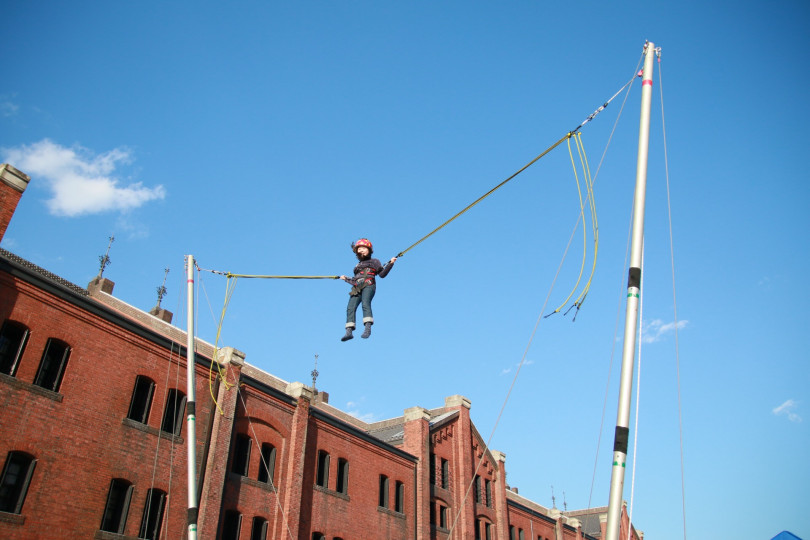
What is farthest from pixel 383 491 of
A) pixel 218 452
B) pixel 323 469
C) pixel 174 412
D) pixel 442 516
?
pixel 174 412

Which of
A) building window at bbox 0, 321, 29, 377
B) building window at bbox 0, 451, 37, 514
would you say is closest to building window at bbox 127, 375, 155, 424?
building window at bbox 0, 451, 37, 514

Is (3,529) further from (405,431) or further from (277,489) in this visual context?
(405,431)

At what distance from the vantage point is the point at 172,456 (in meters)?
21.2

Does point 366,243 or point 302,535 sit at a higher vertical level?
point 366,243

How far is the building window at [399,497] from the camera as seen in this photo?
99.7ft

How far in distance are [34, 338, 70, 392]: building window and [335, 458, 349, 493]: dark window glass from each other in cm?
1296

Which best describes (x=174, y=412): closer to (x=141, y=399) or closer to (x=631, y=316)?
(x=141, y=399)

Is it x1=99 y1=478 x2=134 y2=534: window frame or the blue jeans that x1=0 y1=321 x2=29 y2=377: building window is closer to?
x1=99 y1=478 x2=134 y2=534: window frame

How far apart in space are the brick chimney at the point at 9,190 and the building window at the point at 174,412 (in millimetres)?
7527

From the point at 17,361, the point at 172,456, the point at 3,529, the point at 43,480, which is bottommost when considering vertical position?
the point at 3,529

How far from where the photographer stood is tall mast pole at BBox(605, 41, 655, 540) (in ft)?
27.7

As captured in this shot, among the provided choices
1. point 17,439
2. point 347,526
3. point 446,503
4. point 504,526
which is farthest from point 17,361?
point 504,526

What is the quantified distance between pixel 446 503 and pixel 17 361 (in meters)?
22.6

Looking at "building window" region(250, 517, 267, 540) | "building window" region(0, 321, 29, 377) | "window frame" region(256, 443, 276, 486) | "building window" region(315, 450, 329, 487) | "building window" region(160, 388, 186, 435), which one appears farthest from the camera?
"building window" region(315, 450, 329, 487)
